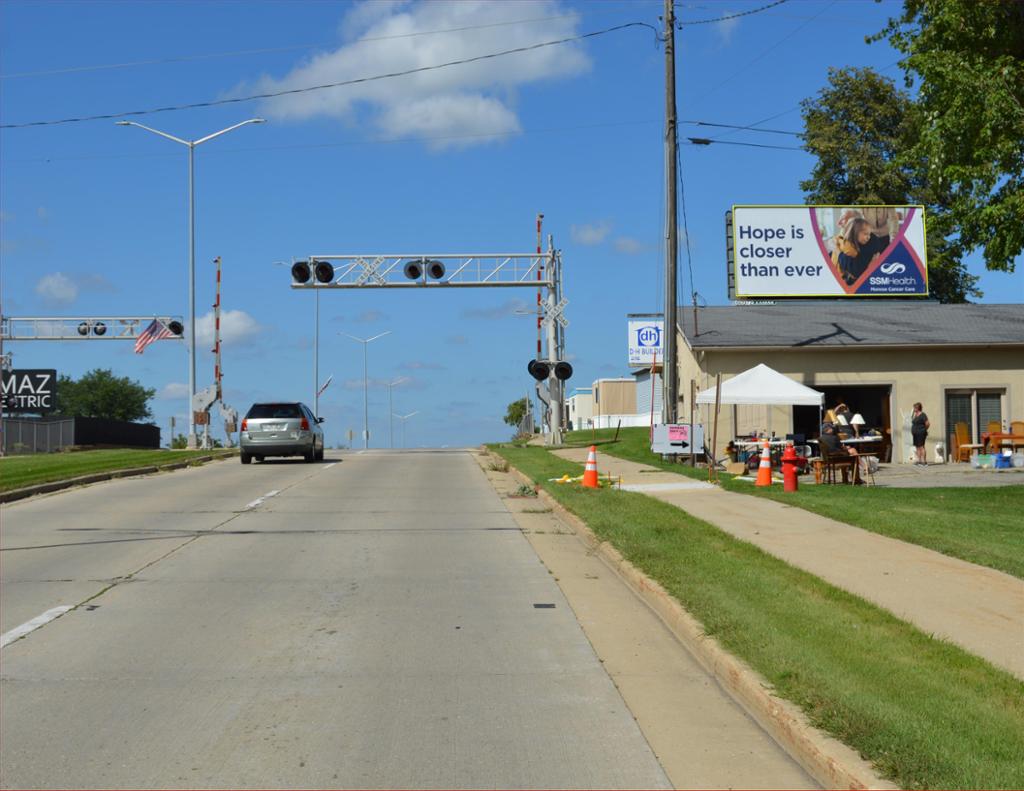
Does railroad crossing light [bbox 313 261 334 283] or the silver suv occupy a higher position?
railroad crossing light [bbox 313 261 334 283]

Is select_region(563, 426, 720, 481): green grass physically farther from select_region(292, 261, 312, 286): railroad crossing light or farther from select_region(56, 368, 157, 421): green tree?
select_region(56, 368, 157, 421): green tree

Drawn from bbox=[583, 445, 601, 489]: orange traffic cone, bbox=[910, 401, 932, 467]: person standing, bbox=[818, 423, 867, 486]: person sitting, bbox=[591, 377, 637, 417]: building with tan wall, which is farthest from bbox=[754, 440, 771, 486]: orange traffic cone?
bbox=[591, 377, 637, 417]: building with tan wall

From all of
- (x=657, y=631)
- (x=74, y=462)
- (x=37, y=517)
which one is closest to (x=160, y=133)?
(x=74, y=462)

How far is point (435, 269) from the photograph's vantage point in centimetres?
4112

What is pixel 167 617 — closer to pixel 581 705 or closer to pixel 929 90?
pixel 581 705

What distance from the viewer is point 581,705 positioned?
677 cm

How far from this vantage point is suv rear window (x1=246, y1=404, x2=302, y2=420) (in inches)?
1213

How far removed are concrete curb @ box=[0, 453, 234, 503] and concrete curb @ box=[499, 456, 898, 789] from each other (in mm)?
13807

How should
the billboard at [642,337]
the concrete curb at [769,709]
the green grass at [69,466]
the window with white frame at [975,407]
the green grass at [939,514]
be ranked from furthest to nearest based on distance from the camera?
the billboard at [642,337]
the window with white frame at [975,407]
the green grass at [69,466]
the green grass at [939,514]
the concrete curb at [769,709]

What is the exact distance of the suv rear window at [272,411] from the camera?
30814 millimetres

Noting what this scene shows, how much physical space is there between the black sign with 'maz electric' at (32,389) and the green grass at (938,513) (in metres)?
56.0

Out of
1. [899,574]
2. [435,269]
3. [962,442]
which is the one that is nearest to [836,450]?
[899,574]

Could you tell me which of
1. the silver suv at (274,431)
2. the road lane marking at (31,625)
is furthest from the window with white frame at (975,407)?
the road lane marking at (31,625)

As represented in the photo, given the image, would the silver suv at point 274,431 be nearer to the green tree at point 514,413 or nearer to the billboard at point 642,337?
the billboard at point 642,337
